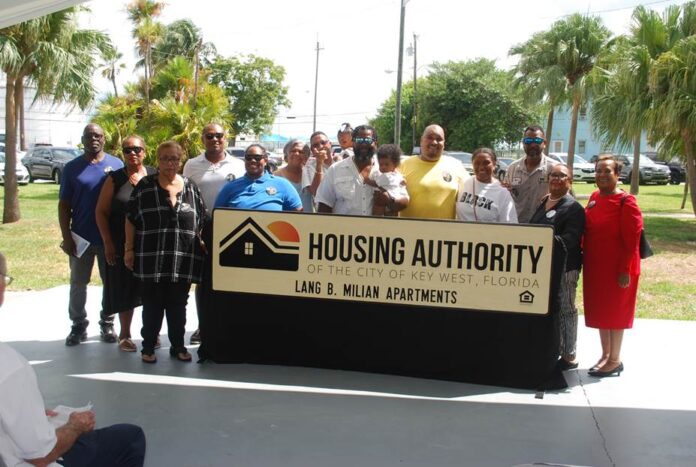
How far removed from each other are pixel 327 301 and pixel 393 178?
1.01 meters

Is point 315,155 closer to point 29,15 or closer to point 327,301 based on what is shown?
point 327,301

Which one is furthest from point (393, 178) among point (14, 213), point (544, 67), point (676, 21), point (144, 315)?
point (544, 67)

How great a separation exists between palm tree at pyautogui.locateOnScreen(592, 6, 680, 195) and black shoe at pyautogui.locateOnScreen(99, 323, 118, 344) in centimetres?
1045

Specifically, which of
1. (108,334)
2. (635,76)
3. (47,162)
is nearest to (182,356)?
(108,334)

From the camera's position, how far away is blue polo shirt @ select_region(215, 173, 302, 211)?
210 inches

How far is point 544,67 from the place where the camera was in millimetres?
26016

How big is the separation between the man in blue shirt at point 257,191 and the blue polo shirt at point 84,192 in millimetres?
973

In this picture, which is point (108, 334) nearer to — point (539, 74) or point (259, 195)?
point (259, 195)

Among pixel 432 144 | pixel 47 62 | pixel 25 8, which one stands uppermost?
pixel 47 62

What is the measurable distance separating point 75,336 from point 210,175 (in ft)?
5.64

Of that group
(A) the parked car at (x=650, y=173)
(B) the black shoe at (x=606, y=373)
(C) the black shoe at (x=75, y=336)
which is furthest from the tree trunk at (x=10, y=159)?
(A) the parked car at (x=650, y=173)

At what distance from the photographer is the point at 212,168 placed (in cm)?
576

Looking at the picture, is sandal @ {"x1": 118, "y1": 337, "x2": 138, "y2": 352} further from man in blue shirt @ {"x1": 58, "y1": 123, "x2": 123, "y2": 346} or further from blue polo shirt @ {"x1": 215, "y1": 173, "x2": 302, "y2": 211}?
blue polo shirt @ {"x1": 215, "y1": 173, "x2": 302, "y2": 211}

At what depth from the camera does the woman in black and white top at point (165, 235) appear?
505cm
